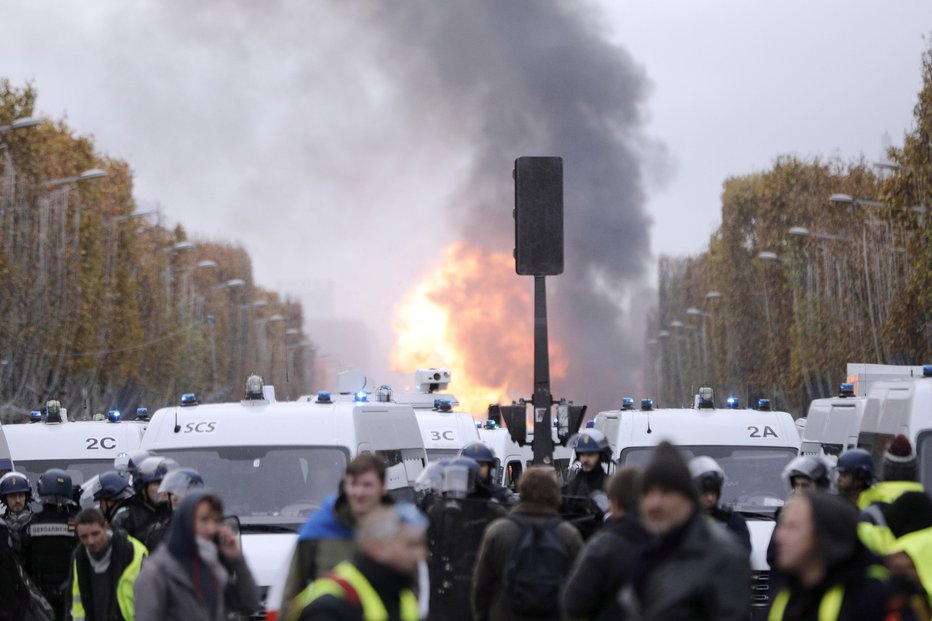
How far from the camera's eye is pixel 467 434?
70.6 ft

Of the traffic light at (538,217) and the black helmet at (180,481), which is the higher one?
the traffic light at (538,217)

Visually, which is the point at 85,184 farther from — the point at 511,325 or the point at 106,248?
the point at 511,325

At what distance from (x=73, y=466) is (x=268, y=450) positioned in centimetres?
593

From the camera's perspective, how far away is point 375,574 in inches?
208

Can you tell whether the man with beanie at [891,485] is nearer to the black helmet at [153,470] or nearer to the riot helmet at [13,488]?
the black helmet at [153,470]

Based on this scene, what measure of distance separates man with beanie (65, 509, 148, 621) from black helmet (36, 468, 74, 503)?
3081mm

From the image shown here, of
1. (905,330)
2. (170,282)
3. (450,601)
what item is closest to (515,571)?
(450,601)

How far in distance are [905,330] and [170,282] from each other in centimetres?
4123

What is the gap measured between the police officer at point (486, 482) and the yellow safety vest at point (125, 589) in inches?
85.0

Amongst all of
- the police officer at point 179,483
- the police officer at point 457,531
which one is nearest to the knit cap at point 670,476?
the police officer at point 179,483

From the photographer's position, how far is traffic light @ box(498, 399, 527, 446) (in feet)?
50.4

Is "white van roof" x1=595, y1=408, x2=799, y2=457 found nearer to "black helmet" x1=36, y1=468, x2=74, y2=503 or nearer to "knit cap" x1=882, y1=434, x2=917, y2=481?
"black helmet" x1=36, y1=468, x2=74, y2=503

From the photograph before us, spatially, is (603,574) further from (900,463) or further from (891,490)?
(900,463)

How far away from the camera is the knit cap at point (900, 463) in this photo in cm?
854
